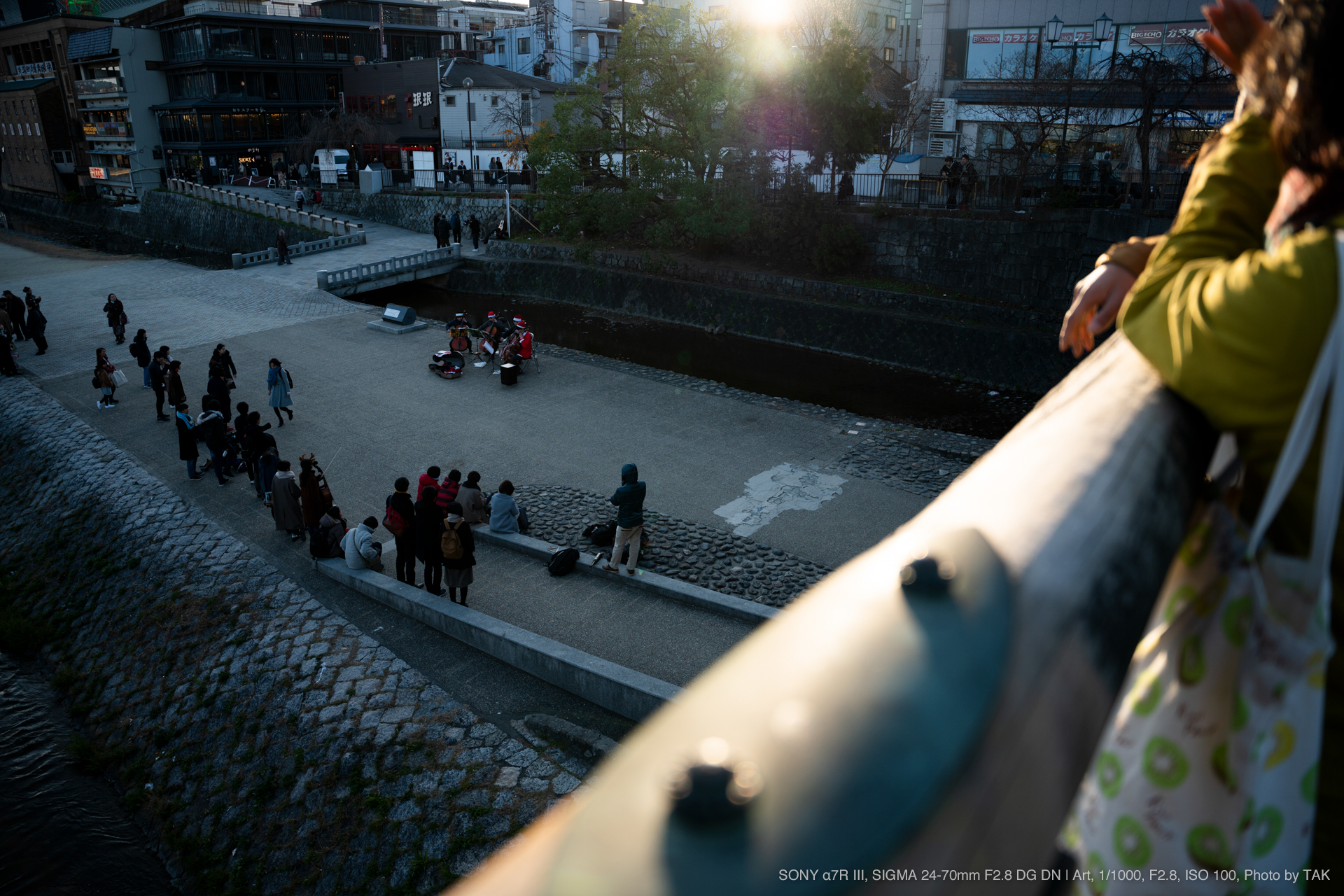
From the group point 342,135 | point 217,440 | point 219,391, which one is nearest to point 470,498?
point 217,440

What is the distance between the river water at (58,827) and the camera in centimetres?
841

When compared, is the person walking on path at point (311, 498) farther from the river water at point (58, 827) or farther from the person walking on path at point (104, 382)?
the person walking on path at point (104, 382)

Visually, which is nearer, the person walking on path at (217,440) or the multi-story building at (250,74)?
the person walking on path at (217,440)

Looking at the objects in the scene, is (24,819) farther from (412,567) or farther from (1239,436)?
(1239,436)

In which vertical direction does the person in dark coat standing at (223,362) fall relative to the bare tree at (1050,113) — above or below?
below

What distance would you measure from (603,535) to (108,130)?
62.9 metres

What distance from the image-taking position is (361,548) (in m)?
10.5

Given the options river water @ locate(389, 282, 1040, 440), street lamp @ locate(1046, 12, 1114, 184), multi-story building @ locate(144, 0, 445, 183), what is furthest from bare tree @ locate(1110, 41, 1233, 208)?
multi-story building @ locate(144, 0, 445, 183)

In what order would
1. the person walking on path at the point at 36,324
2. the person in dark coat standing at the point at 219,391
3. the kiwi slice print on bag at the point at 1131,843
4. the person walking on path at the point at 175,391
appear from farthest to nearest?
the person walking on path at the point at 36,324 → the person walking on path at the point at 175,391 → the person in dark coat standing at the point at 219,391 → the kiwi slice print on bag at the point at 1131,843

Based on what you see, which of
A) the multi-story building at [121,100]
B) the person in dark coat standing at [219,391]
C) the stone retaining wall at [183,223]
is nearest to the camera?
the person in dark coat standing at [219,391]

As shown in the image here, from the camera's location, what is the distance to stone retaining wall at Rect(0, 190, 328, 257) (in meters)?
41.4

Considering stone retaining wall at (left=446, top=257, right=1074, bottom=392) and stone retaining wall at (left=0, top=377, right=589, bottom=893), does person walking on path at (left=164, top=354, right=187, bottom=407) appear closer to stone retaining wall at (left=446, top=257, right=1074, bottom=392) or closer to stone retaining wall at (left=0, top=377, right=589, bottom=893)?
stone retaining wall at (left=0, top=377, right=589, bottom=893)

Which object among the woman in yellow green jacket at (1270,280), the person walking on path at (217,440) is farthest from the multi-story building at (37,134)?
the woman in yellow green jacket at (1270,280)

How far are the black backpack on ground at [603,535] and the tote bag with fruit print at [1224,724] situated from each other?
1035cm
